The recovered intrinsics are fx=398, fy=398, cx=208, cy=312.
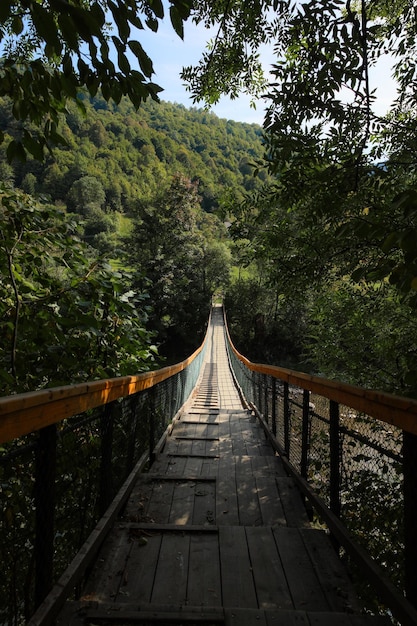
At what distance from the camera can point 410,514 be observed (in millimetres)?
1193

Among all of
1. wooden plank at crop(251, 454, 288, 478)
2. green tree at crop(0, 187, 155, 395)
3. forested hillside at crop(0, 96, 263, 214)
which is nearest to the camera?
green tree at crop(0, 187, 155, 395)

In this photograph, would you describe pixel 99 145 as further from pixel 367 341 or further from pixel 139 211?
pixel 367 341

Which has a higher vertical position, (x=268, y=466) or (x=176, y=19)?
(x=176, y=19)

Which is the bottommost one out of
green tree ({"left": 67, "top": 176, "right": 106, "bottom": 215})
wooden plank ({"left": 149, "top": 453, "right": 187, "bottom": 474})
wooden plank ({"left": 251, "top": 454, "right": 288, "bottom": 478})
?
wooden plank ({"left": 149, "top": 453, "right": 187, "bottom": 474})

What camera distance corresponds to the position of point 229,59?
3225 millimetres

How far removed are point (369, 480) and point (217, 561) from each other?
0.77 metres

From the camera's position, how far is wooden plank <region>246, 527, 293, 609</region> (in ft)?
4.48

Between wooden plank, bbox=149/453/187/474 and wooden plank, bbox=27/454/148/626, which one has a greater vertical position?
wooden plank, bbox=27/454/148/626

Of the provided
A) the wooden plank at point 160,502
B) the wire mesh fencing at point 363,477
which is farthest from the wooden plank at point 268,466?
the wooden plank at point 160,502

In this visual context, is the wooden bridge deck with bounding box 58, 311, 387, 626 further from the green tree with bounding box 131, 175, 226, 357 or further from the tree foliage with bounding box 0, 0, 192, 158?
the green tree with bounding box 131, 175, 226, 357

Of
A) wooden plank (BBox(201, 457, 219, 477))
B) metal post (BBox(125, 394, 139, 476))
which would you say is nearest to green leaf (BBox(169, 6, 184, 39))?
metal post (BBox(125, 394, 139, 476))

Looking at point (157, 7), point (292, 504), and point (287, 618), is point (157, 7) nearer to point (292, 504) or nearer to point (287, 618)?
point (287, 618)

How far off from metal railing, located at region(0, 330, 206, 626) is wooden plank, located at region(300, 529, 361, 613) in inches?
34.0

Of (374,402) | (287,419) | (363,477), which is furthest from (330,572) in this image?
(287,419)
